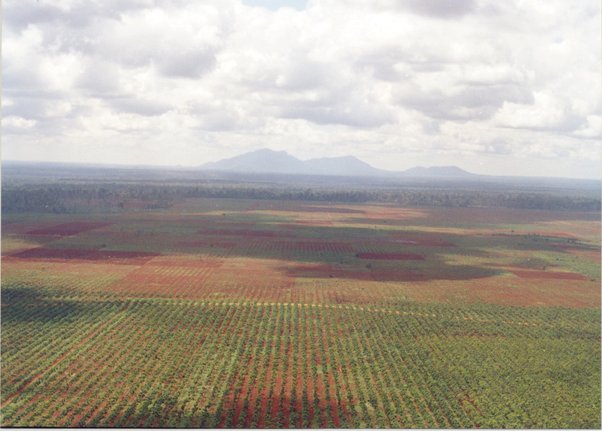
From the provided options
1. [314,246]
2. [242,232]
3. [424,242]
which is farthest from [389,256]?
[242,232]

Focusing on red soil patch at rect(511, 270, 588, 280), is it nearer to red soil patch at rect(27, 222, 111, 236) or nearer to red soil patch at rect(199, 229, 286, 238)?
red soil patch at rect(199, 229, 286, 238)

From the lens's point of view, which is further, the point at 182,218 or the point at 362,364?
the point at 182,218

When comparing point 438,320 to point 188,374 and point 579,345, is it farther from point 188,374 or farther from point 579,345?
point 188,374

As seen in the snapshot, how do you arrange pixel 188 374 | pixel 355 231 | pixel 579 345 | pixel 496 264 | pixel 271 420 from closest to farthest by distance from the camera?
pixel 271 420
pixel 188 374
pixel 579 345
pixel 496 264
pixel 355 231

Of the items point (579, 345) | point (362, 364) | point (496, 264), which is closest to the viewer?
point (362, 364)

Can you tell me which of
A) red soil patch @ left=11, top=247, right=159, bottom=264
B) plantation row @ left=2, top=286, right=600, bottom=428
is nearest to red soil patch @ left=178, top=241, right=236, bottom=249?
red soil patch @ left=11, top=247, right=159, bottom=264

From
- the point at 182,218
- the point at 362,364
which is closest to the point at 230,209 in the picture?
the point at 182,218
